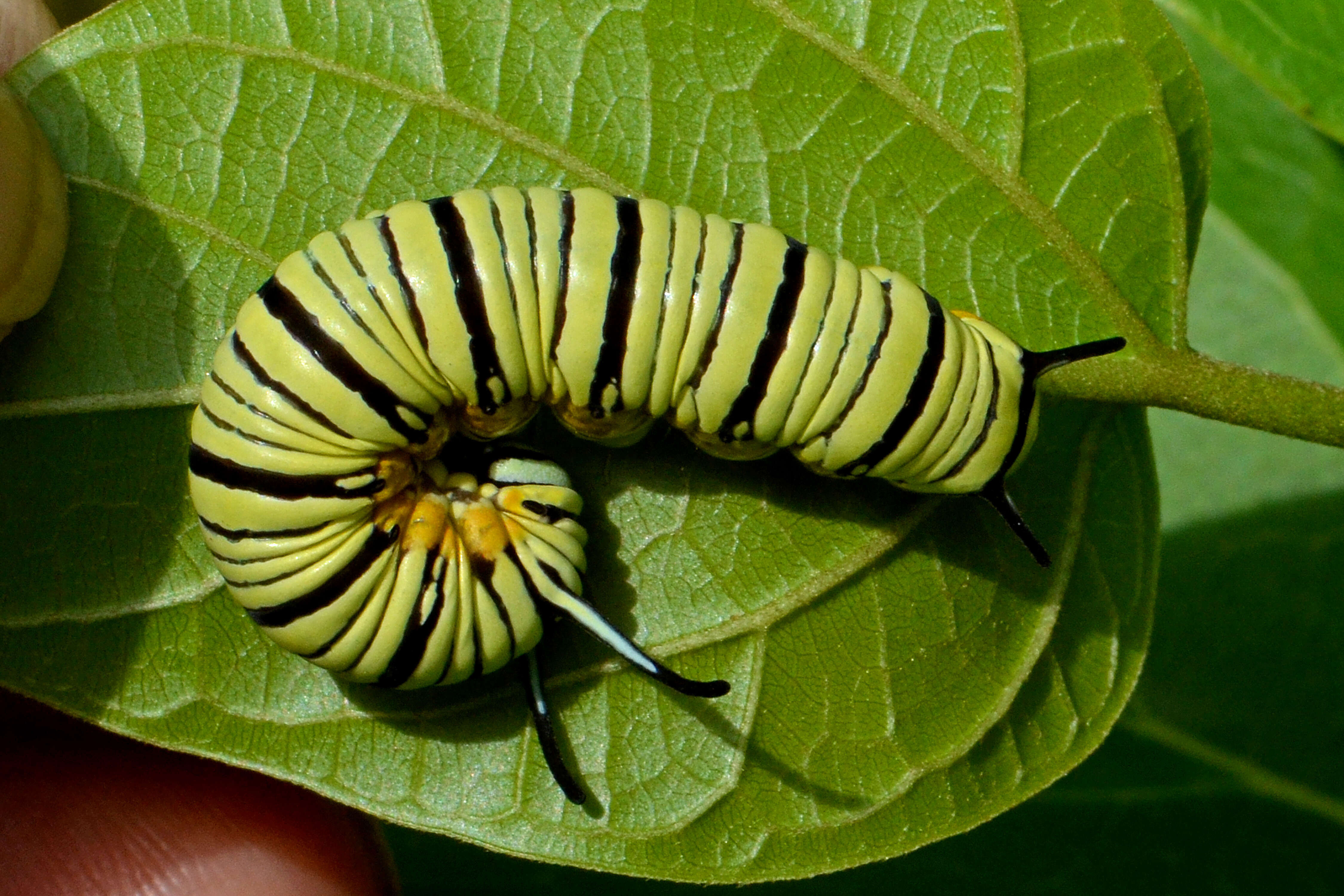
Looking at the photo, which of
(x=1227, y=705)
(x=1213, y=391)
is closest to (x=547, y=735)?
(x=1213, y=391)

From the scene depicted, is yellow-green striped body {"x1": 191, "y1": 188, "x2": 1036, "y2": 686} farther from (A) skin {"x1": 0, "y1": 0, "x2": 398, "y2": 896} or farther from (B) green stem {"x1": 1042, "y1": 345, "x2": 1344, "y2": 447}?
(A) skin {"x1": 0, "y1": 0, "x2": 398, "y2": 896}

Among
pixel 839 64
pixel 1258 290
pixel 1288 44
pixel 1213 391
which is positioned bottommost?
pixel 1213 391

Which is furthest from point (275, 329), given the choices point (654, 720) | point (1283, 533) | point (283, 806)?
point (1283, 533)

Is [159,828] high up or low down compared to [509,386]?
down

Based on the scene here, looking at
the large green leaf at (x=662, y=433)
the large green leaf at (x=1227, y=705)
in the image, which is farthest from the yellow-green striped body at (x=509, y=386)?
the large green leaf at (x=1227, y=705)

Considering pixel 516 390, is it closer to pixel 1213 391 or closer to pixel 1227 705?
pixel 1213 391

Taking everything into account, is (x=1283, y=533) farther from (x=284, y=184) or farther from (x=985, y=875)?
(x=284, y=184)

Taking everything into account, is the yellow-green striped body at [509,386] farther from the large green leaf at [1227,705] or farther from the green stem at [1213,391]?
the large green leaf at [1227,705]
